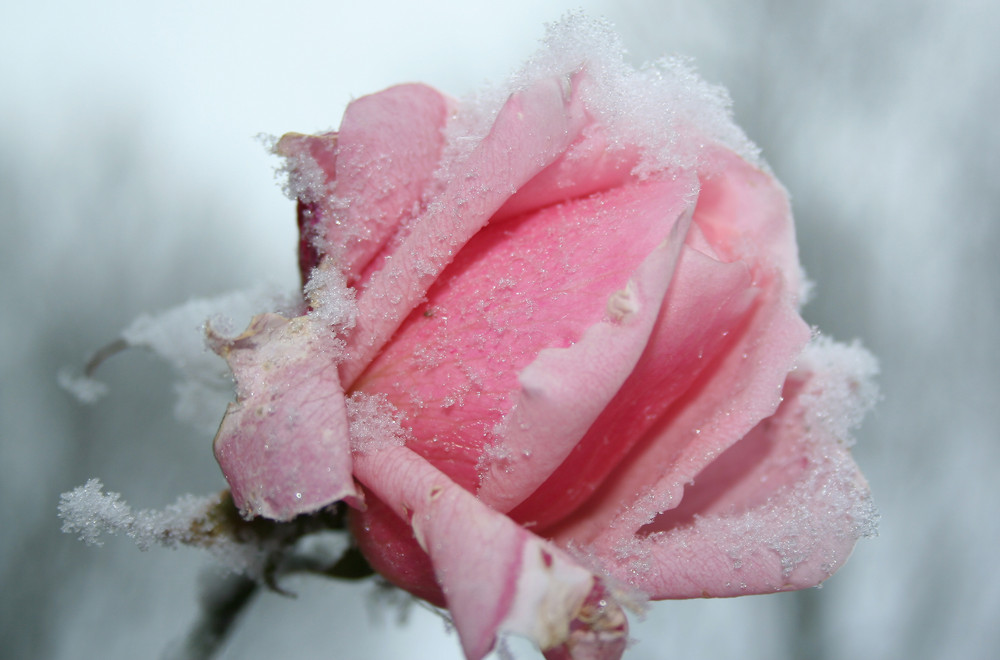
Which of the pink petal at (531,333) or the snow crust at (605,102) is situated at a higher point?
the snow crust at (605,102)

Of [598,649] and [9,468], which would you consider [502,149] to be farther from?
[9,468]

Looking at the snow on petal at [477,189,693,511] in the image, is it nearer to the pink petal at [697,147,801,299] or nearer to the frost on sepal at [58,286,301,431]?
the pink petal at [697,147,801,299]

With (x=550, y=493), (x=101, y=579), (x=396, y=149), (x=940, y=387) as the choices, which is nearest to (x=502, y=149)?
(x=396, y=149)

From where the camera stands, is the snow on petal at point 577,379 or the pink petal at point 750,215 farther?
the pink petal at point 750,215

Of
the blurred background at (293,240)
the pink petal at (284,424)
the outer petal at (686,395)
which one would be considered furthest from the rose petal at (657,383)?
the blurred background at (293,240)

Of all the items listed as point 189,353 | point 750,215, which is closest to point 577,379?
point 750,215

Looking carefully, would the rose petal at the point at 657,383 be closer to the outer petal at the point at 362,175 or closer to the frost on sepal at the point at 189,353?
the outer petal at the point at 362,175
